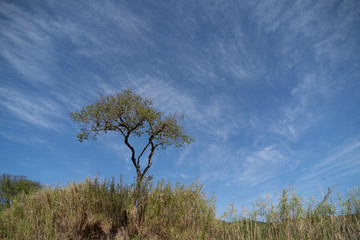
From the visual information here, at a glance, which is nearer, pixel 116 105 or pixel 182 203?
pixel 182 203

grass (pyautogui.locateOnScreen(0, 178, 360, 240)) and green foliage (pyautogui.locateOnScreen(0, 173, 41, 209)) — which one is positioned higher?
green foliage (pyautogui.locateOnScreen(0, 173, 41, 209))

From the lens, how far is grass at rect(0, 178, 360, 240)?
5676 mm

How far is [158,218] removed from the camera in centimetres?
656

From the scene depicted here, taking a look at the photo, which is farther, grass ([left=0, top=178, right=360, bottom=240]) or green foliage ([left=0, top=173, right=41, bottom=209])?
green foliage ([left=0, top=173, right=41, bottom=209])

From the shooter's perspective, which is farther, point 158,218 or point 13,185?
point 13,185

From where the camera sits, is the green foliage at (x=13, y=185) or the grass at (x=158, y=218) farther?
the green foliage at (x=13, y=185)

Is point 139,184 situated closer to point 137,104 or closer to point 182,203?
point 182,203

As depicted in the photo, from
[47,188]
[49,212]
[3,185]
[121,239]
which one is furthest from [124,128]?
[3,185]

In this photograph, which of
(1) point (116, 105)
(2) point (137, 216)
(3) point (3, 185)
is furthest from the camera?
(3) point (3, 185)

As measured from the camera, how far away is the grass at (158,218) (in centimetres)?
568

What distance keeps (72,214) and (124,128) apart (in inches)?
538

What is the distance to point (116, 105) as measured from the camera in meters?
20.1

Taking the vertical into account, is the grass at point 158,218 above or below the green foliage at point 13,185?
below

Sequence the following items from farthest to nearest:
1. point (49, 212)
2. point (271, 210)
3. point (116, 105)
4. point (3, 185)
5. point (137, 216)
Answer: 1. point (3, 185)
2. point (116, 105)
3. point (49, 212)
4. point (137, 216)
5. point (271, 210)
